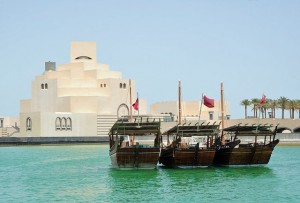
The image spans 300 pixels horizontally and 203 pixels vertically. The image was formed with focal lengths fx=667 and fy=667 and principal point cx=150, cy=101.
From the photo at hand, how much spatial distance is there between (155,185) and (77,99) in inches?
3356

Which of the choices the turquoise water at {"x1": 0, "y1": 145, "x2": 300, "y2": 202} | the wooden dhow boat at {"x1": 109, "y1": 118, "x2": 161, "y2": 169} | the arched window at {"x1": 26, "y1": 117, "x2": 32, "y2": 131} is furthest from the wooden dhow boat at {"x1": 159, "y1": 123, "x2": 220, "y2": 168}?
the arched window at {"x1": 26, "y1": 117, "x2": 32, "y2": 131}

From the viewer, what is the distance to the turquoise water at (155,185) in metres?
34.1

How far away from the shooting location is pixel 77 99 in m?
123

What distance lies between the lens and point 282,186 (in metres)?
38.7

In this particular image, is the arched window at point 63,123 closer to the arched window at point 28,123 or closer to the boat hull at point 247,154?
the arched window at point 28,123

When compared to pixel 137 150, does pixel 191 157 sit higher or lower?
lower

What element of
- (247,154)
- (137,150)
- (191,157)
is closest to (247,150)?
(247,154)

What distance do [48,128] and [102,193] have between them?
85.1 m

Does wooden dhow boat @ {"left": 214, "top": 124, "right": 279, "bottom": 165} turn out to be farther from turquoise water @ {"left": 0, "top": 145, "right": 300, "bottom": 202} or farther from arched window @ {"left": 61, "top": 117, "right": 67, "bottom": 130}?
arched window @ {"left": 61, "top": 117, "right": 67, "bottom": 130}

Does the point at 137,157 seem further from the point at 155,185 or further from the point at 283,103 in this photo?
the point at 283,103

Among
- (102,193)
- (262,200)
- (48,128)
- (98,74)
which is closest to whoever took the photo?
(262,200)

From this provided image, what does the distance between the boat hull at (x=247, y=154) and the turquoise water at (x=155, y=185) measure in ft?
1.88

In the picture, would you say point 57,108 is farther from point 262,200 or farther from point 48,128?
point 262,200

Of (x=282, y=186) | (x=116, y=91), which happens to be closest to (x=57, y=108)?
(x=116, y=91)
